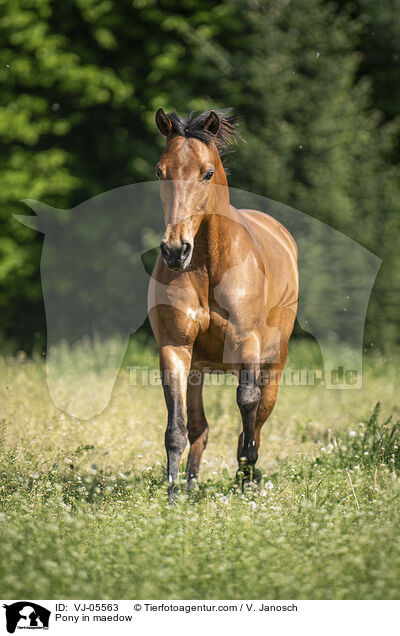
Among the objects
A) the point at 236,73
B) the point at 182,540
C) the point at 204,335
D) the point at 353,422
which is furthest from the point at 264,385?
the point at 236,73

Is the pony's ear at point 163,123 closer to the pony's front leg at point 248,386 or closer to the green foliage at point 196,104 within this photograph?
the pony's front leg at point 248,386

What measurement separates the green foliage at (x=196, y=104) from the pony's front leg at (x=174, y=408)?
742cm

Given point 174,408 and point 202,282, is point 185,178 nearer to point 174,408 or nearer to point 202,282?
point 202,282

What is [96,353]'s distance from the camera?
38.4ft

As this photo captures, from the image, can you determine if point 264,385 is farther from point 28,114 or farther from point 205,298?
point 28,114

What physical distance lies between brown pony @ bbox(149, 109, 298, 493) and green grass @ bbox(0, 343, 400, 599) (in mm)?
486

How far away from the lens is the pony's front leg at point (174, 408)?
16.7 ft

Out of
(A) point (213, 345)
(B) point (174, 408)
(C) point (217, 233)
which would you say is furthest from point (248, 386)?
(C) point (217, 233)

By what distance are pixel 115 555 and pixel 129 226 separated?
10.1 m

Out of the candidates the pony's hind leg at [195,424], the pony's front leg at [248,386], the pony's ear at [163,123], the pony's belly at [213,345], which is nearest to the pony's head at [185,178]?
the pony's ear at [163,123]

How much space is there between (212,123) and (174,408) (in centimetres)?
188

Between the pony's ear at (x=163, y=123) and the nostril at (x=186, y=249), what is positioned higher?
the pony's ear at (x=163, y=123)

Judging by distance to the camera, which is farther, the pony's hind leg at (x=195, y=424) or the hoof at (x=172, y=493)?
the pony's hind leg at (x=195, y=424)

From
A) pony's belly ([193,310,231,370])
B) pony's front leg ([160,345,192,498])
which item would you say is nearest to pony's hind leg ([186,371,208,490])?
pony's belly ([193,310,231,370])
